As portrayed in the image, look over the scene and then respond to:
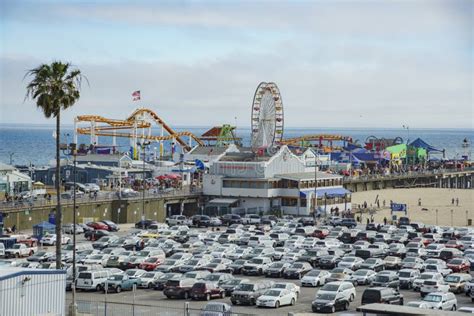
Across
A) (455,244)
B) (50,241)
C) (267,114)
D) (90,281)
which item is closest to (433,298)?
(90,281)

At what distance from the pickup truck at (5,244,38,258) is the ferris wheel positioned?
4335 centimetres

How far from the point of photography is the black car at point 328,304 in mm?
38500

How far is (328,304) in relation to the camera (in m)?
38.5

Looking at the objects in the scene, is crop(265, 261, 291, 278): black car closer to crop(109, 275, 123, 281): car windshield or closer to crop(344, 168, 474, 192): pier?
crop(109, 275, 123, 281): car windshield

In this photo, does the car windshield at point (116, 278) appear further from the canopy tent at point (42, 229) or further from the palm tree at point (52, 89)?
the canopy tent at point (42, 229)

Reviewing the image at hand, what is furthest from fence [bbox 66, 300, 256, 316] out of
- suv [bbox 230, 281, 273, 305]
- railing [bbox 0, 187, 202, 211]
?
railing [bbox 0, 187, 202, 211]

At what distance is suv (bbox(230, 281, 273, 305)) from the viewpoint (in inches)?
1603

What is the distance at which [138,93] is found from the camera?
125 m

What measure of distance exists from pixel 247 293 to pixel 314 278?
264 inches

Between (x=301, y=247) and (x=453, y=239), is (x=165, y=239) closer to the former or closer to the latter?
(x=301, y=247)

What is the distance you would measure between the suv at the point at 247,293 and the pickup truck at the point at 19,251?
20.7 meters

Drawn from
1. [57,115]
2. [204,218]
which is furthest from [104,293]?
[204,218]

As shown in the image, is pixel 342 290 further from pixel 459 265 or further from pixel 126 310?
pixel 459 265

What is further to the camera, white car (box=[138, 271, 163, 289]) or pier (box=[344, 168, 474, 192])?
pier (box=[344, 168, 474, 192])
